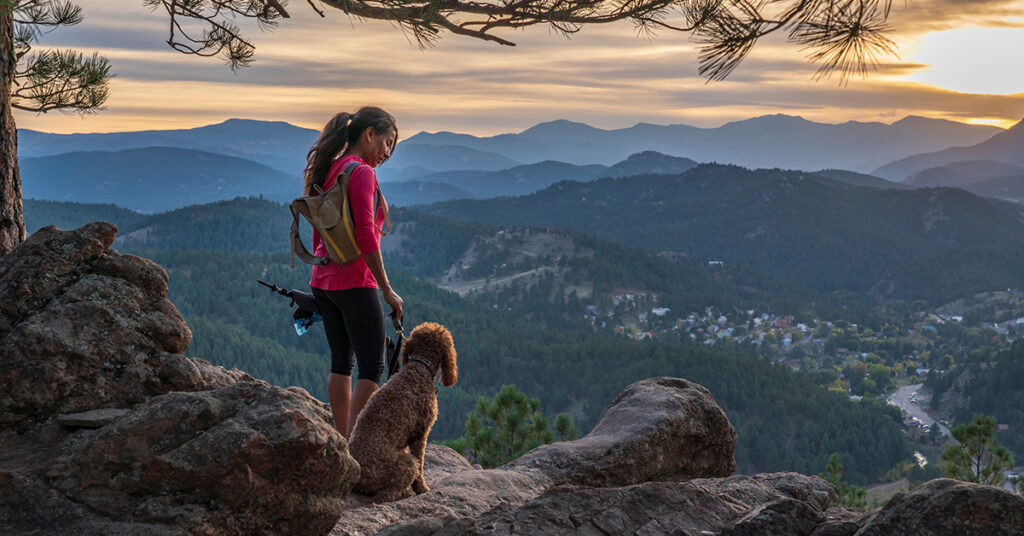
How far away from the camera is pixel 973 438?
38.2ft

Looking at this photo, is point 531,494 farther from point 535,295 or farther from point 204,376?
point 535,295

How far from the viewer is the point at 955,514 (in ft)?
8.55

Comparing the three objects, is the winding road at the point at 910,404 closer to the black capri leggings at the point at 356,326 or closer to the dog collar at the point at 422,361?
the dog collar at the point at 422,361

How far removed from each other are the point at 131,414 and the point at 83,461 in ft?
0.88

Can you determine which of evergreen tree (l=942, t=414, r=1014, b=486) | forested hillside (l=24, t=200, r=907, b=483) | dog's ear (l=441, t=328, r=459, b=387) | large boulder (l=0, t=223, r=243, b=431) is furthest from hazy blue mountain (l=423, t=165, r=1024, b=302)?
large boulder (l=0, t=223, r=243, b=431)

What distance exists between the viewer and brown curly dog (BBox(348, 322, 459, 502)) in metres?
4.55

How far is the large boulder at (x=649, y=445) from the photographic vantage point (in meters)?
6.04

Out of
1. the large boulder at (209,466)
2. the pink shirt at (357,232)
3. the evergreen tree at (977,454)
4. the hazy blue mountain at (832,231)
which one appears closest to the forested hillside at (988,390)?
the hazy blue mountain at (832,231)

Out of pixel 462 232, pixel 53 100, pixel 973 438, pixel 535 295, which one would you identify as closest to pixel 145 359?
pixel 53 100

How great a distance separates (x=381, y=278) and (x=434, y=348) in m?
0.65

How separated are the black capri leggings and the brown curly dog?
8.5 inches

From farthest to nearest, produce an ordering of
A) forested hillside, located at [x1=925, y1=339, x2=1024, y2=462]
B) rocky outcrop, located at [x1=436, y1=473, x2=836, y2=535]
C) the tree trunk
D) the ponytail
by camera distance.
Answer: forested hillside, located at [x1=925, y1=339, x2=1024, y2=462] < the tree trunk < the ponytail < rocky outcrop, located at [x1=436, y1=473, x2=836, y2=535]

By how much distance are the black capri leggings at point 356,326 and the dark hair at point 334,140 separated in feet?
2.45

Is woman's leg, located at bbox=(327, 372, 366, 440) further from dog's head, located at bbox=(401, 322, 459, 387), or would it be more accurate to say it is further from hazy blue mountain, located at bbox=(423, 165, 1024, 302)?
hazy blue mountain, located at bbox=(423, 165, 1024, 302)
